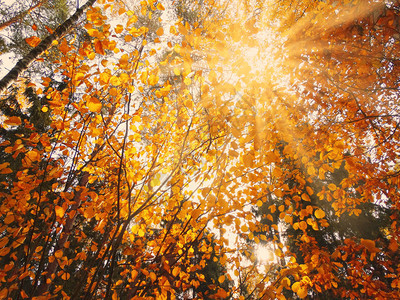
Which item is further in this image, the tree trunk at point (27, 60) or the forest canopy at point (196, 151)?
the tree trunk at point (27, 60)

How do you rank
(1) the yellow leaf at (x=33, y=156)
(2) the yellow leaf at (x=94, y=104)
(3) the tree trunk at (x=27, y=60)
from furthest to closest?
1. (3) the tree trunk at (x=27, y=60)
2. (1) the yellow leaf at (x=33, y=156)
3. (2) the yellow leaf at (x=94, y=104)

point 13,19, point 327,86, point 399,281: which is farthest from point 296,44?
point 13,19

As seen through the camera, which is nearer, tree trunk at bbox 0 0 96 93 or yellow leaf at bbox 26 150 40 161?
yellow leaf at bbox 26 150 40 161

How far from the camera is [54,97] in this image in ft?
7.65

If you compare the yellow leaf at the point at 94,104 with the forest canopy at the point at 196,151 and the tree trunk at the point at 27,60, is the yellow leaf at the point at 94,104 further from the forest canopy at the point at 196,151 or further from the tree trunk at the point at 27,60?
the tree trunk at the point at 27,60

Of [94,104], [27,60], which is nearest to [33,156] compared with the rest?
[94,104]

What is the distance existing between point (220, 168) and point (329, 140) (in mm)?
2124

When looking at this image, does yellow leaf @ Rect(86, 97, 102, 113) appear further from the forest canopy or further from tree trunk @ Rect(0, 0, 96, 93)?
tree trunk @ Rect(0, 0, 96, 93)

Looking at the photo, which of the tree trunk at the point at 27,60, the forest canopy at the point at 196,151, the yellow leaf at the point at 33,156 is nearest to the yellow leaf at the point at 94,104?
the forest canopy at the point at 196,151

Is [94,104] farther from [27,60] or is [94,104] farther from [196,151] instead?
[27,60]

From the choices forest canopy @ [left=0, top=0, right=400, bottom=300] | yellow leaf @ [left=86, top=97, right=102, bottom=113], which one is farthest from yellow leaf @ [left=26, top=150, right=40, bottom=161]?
yellow leaf @ [left=86, top=97, right=102, bottom=113]

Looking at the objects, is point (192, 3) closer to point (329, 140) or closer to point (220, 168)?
point (329, 140)

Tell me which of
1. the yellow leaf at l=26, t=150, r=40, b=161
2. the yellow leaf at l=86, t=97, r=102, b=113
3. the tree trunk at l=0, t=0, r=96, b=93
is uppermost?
the tree trunk at l=0, t=0, r=96, b=93

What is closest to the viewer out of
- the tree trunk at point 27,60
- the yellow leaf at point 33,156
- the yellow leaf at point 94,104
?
the yellow leaf at point 94,104
